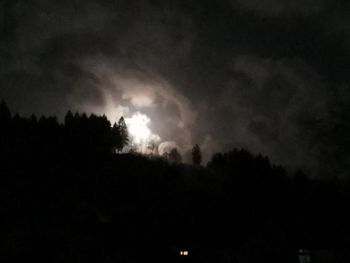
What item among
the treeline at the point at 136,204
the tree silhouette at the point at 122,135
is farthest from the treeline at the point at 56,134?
the tree silhouette at the point at 122,135

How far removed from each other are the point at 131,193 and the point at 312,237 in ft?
177

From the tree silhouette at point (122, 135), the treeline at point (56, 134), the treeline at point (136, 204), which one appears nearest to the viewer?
the treeline at point (136, 204)

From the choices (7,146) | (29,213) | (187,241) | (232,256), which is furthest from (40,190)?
(232,256)

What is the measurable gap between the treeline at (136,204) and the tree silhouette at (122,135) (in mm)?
2642

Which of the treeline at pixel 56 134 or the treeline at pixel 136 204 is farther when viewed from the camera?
the treeline at pixel 56 134

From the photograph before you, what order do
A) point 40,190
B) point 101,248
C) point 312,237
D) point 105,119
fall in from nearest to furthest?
point 101,248
point 40,190
point 312,237
point 105,119

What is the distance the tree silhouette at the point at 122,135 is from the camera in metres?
166

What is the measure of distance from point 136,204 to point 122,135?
55094mm

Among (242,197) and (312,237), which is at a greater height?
(242,197)

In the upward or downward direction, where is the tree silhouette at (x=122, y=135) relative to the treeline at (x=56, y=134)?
upward

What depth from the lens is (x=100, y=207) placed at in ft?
381

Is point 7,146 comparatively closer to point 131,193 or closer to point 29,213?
point 29,213

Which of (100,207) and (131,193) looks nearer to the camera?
(100,207)

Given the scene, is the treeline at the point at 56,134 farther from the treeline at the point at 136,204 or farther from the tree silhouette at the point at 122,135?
the tree silhouette at the point at 122,135
